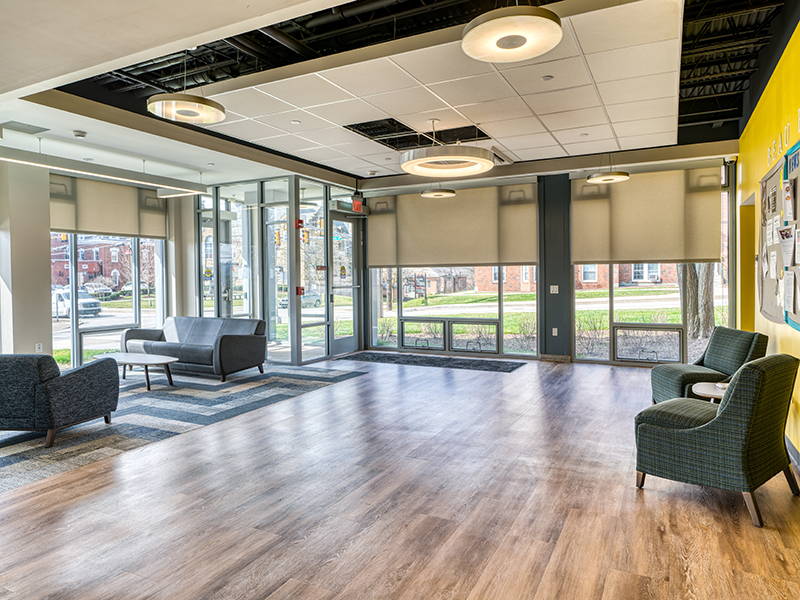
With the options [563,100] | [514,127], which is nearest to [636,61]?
[563,100]

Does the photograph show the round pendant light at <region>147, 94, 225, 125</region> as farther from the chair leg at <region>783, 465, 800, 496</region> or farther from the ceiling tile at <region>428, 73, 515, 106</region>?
the chair leg at <region>783, 465, 800, 496</region>

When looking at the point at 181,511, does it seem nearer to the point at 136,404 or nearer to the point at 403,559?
the point at 403,559

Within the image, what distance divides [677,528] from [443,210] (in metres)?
7.63

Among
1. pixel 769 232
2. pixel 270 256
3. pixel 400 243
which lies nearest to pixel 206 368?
pixel 270 256

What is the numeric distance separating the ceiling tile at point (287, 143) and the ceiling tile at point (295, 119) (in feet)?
1.28

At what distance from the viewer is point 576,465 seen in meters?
4.13

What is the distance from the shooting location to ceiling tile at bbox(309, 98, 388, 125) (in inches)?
232

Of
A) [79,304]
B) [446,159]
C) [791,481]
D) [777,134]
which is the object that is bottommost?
[791,481]

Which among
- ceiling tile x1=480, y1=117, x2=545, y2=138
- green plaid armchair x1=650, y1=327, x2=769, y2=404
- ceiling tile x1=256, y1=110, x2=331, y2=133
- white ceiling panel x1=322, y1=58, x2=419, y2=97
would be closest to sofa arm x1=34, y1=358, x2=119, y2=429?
ceiling tile x1=256, y1=110, x2=331, y2=133

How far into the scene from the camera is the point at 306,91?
18.0 ft

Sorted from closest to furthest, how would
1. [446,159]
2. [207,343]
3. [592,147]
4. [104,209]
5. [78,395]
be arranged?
[78,395] → [446,159] → [592,147] → [207,343] → [104,209]

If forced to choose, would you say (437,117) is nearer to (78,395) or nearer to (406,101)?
(406,101)

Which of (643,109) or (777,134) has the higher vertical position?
(643,109)

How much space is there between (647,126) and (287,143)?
486 cm
